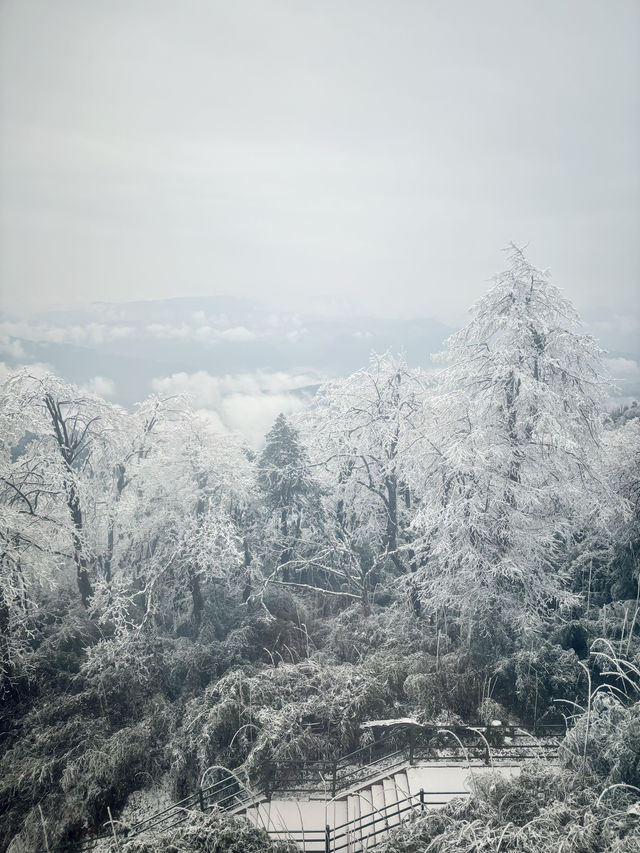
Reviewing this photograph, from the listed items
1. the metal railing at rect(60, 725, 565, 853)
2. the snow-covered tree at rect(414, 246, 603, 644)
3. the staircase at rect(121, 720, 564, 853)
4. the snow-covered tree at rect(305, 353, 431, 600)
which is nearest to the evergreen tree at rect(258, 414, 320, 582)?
the snow-covered tree at rect(305, 353, 431, 600)

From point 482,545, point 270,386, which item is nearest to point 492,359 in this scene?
point 482,545

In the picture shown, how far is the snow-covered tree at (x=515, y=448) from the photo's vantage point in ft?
38.6

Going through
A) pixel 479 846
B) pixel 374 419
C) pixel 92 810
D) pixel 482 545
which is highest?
pixel 374 419

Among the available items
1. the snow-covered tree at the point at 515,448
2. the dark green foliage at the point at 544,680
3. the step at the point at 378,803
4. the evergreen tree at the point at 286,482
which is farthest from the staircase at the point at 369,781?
the evergreen tree at the point at 286,482

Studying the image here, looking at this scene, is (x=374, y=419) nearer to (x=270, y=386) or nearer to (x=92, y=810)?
(x=92, y=810)

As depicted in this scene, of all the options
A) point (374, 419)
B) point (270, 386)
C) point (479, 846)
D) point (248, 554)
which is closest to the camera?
point (479, 846)

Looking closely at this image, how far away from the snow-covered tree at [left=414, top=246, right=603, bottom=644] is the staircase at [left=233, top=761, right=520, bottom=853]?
3.59m

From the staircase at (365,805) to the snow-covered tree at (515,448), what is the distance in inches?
141

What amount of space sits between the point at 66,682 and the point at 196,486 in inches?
287

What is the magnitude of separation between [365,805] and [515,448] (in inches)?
364

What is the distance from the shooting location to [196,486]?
57.9ft

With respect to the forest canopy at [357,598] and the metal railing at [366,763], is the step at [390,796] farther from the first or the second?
the forest canopy at [357,598]

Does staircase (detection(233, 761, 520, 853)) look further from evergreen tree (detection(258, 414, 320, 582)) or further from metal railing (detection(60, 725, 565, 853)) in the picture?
evergreen tree (detection(258, 414, 320, 582))

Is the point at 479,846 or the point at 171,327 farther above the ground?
the point at 171,327
